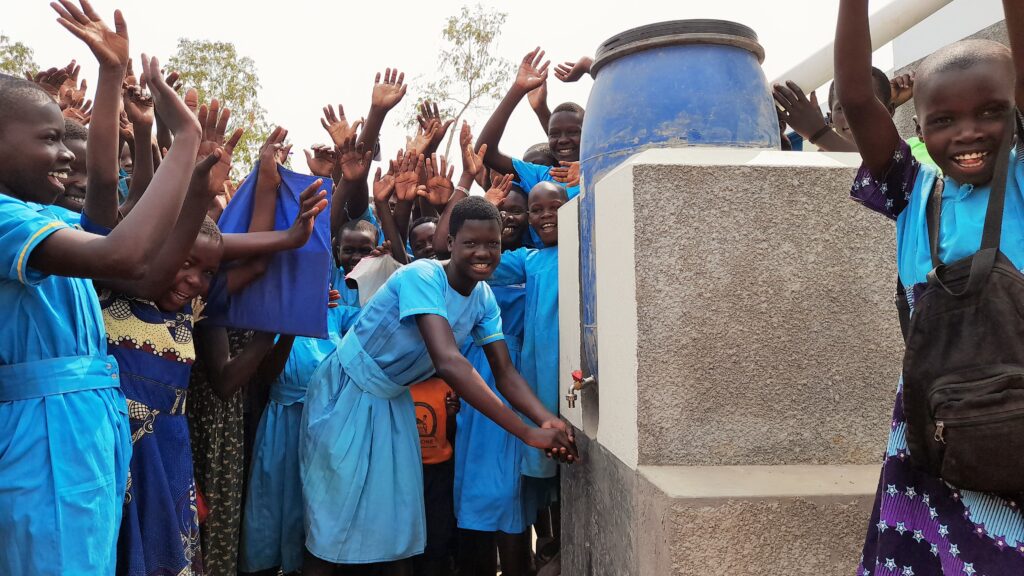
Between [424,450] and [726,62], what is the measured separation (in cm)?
224

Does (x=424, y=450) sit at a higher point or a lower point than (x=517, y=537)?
higher

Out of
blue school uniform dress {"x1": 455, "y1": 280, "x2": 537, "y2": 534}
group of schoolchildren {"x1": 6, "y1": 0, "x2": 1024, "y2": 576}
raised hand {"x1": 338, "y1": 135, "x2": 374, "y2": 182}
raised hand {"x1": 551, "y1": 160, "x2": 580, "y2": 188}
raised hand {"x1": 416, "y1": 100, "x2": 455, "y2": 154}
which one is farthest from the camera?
raised hand {"x1": 416, "y1": 100, "x2": 455, "y2": 154}

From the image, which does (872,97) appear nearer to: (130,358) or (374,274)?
(130,358)

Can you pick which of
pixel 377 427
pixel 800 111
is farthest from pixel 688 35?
pixel 377 427

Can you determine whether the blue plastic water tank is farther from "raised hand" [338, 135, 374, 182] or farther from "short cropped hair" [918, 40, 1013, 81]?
"raised hand" [338, 135, 374, 182]

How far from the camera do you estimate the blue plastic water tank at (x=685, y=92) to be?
102 inches

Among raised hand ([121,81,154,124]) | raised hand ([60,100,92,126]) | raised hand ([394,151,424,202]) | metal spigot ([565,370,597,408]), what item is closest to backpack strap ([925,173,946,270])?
metal spigot ([565,370,597,408])

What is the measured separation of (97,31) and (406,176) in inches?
114

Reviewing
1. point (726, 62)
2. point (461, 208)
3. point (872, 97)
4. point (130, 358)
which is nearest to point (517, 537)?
point (461, 208)

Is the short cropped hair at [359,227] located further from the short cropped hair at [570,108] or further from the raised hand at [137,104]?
the raised hand at [137,104]

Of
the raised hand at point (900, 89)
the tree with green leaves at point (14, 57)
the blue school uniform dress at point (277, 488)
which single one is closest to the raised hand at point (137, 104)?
the blue school uniform dress at point (277, 488)

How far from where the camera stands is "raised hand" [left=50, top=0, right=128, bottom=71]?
6.04 feet

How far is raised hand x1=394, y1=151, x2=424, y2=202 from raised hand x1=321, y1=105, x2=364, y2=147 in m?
0.33

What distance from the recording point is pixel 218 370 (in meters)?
2.86
